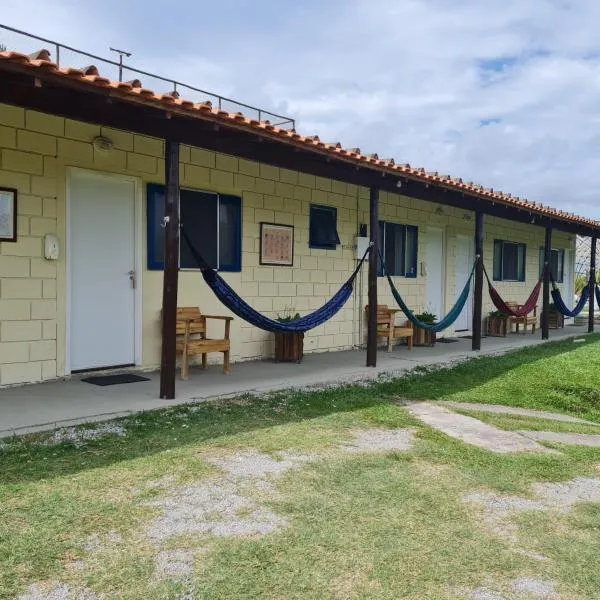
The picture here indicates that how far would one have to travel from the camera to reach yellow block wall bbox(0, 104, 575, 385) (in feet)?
17.6

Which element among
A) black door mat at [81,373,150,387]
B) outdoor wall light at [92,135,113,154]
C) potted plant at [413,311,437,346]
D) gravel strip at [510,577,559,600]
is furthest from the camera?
potted plant at [413,311,437,346]

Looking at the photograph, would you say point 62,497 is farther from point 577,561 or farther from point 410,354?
point 410,354

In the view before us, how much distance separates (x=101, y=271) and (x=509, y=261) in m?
9.80

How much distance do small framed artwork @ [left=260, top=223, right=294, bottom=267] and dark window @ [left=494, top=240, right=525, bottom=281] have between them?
6.30m

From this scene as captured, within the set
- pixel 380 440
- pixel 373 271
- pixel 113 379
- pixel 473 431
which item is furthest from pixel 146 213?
pixel 473 431

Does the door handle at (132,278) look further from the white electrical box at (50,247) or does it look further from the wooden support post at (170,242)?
the wooden support post at (170,242)

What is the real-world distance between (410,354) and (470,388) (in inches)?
90.0

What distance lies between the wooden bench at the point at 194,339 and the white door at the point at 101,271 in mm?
508

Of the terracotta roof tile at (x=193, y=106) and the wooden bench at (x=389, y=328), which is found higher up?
the terracotta roof tile at (x=193, y=106)

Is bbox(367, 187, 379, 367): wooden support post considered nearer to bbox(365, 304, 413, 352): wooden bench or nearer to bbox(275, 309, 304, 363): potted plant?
bbox(275, 309, 304, 363): potted plant

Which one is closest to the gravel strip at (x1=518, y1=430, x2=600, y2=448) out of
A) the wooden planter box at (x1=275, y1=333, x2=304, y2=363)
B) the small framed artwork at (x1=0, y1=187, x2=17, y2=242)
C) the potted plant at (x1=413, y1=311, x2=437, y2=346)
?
the wooden planter box at (x1=275, y1=333, x2=304, y2=363)

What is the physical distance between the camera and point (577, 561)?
8.43 feet

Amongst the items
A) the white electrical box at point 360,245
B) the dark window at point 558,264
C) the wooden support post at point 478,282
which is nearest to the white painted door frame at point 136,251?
the white electrical box at point 360,245

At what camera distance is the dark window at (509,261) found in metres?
12.9
